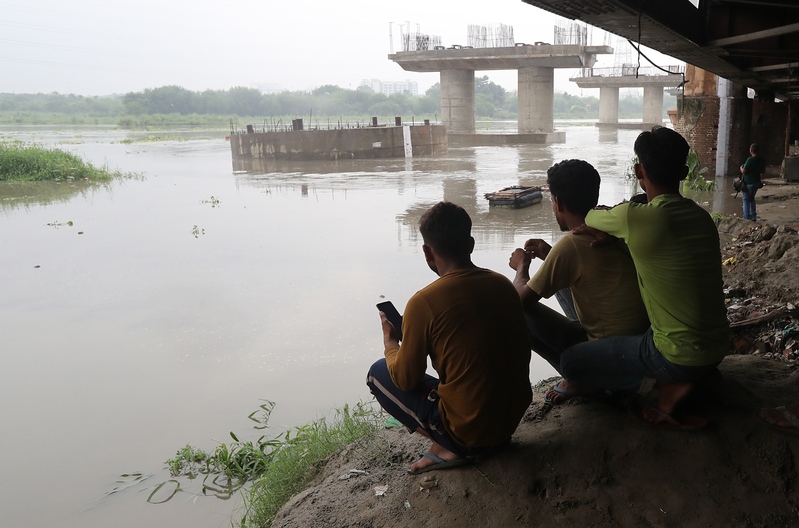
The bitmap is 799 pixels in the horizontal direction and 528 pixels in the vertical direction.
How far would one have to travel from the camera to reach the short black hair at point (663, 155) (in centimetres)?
272

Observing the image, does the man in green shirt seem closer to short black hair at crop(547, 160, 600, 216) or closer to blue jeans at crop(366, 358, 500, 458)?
short black hair at crop(547, 160, 600, 216)

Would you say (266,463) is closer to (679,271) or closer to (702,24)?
(679,271)

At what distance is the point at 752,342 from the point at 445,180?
18.9 m

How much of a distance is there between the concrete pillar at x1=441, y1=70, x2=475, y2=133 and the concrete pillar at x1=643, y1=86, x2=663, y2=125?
2390cm

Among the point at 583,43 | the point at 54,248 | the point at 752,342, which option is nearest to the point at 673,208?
the point at 752,342

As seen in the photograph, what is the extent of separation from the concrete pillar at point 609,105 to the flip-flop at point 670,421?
6868 cm

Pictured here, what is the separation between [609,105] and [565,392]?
228 ft

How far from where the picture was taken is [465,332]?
2639 mm

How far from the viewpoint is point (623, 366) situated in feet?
9.55

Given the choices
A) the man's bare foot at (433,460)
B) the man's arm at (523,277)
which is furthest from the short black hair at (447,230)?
the man's bare foot at (433,460)

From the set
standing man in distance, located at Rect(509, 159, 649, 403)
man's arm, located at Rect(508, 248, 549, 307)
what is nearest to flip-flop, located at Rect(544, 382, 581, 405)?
standing man in distance, located at Rect(509, 159, 649, 403)

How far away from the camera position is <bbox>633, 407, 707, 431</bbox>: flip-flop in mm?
2949

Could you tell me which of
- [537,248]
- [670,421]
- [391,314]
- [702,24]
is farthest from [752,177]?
[391,314]

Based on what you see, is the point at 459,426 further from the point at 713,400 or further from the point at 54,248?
the point at 54,248
